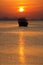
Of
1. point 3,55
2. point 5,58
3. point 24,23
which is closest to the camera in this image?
point 5,58

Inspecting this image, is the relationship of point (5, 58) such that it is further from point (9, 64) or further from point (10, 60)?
point (9, 64)

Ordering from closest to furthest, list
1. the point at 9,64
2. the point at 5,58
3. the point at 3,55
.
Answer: the point at 9,64
the point at 5,58
the point at 3,55

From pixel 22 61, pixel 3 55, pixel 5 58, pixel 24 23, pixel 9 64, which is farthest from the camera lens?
pixel 24 23

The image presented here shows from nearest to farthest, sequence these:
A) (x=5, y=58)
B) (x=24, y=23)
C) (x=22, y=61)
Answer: (x=22, y=61), (x=5, y=58), (x=24, y=23)

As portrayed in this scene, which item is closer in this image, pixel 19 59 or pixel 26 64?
pixel 26 64

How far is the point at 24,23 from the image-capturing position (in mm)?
39469

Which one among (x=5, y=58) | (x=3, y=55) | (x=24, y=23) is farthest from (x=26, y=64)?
(x=24, y=23)

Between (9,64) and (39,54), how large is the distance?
83.0 inches

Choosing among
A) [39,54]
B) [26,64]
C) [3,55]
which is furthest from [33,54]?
[26,64]

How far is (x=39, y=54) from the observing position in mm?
→ 9812

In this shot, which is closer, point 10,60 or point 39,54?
point 10,60

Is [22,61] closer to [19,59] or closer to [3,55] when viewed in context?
[19,59]

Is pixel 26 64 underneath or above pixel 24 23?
underneath

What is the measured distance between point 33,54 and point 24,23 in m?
29.7
